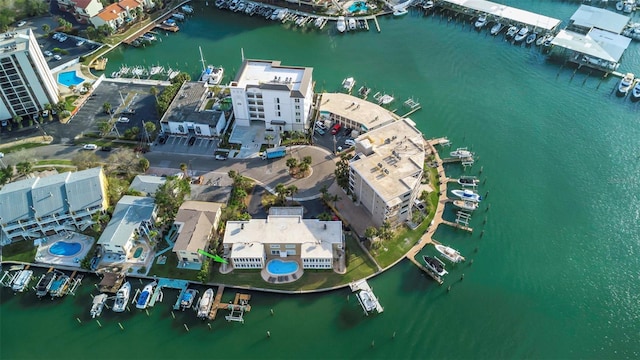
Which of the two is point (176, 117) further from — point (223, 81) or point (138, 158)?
point (223, 81)

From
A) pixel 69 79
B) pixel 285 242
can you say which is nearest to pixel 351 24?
pixel 69 79

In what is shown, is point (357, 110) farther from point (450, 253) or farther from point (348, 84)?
point (450, 253)

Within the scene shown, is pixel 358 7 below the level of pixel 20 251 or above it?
above

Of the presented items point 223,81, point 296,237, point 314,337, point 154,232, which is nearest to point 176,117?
point 223,81

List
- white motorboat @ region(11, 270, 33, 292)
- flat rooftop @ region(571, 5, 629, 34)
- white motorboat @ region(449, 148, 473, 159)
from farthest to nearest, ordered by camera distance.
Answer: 1. flat rooftop @ region(571, 5, 629, 34)
2. white motorboat @ region(449, 148, 473, 159)
3. white motorboat @ region(11, 270, 33, 292)

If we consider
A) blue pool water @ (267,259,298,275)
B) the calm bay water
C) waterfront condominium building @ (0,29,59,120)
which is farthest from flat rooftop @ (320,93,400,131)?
waterfront condominium building @ (0,29,59,120)

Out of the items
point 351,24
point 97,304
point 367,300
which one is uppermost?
point 351,24

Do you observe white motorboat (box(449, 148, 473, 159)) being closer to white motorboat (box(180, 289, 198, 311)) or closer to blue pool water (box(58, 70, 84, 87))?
white motorboat (box(180, 289, 198, 311))
